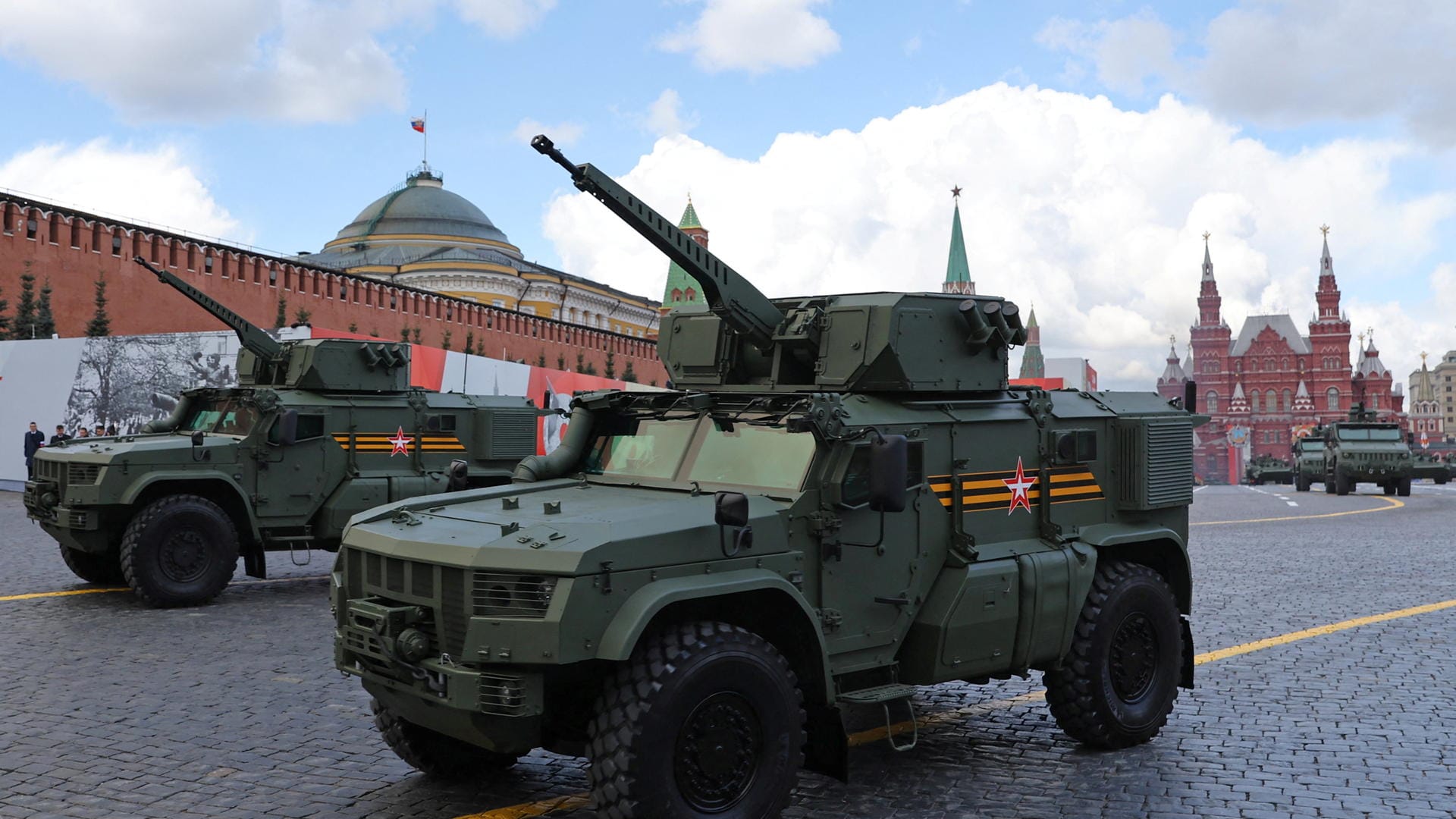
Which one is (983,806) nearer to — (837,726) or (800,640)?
(837,726)

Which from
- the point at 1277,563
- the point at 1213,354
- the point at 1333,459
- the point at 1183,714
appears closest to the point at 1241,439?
the point at 1213,354

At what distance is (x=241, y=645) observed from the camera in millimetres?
9672

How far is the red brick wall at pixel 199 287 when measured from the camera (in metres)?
34.4

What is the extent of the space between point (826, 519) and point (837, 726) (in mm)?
927

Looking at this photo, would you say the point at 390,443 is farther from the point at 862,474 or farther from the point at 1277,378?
the point at 1277,378

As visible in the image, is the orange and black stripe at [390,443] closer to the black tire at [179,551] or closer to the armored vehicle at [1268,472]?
the black tire at [179,551]

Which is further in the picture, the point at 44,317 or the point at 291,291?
the point at 291,291

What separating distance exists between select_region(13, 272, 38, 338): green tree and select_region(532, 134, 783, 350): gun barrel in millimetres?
30615

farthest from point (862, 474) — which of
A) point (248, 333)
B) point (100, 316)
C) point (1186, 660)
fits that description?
point (100, 316)

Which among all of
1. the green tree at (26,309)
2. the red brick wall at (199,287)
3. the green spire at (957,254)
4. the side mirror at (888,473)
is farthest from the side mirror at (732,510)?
the green spire at (957,254)

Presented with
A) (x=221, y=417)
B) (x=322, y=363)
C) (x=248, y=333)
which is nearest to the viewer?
(x=221, y=417)

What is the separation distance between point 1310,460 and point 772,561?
3745 cm

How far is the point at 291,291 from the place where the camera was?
4300 cm

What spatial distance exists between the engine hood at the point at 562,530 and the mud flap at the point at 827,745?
2.61 ft
